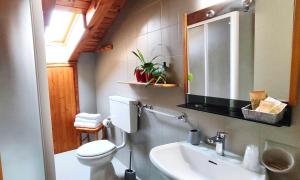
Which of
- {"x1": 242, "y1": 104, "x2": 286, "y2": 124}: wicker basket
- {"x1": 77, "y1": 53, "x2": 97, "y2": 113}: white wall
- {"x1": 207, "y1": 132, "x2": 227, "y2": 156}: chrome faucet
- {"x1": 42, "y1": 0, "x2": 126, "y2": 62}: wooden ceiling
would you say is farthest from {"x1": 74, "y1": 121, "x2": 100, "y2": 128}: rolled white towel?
{"x1": 242, "y1": 104, "x2": 286, "y2": 124}: wicker basket

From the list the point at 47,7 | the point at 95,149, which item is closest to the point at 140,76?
the point at 95,149

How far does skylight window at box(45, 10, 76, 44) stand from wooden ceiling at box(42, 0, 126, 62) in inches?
14.0

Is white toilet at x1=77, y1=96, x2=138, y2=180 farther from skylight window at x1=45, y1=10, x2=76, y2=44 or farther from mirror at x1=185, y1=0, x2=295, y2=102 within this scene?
skylight window at x1=45, y1=10, x2=76, y2=44

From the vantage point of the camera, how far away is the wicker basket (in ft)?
3.27

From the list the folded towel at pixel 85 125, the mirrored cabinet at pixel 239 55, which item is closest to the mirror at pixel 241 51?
the mirrored cabinet at pixel 239 55

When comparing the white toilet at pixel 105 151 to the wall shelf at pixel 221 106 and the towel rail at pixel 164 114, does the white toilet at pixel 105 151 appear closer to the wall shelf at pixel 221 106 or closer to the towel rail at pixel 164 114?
the towel rail at pixel 164 114

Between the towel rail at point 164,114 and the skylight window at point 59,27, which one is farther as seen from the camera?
the skylight window at point 59,27

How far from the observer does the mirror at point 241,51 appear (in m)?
1.06

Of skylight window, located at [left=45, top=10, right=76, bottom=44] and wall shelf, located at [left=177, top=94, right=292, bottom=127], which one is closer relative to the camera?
wall shelf, located at [left=177, top=94, right=292, bottom=127]

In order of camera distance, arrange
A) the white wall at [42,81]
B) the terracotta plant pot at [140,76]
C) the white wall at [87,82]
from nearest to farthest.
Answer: the white wall at [42,81] < the terracotta plant pot at [140,76] < the white wall at [87,82]

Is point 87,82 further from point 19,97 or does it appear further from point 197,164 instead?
point 197,164

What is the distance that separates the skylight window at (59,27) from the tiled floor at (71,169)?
180 centimetres

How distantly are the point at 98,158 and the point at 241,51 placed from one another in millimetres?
1770

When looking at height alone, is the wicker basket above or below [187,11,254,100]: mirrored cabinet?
below
